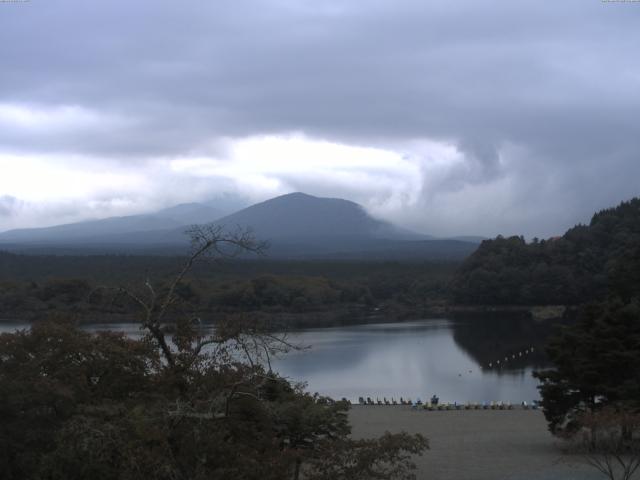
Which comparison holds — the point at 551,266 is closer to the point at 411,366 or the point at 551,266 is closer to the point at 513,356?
the point at 513,356

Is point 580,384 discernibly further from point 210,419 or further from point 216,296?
point 216,296

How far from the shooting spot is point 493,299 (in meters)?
50.8

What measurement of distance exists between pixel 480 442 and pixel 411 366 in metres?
14.1

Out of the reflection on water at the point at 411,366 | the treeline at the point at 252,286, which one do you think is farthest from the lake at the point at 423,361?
the treeline at the point at 252,286

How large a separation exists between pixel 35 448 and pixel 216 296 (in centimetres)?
4035

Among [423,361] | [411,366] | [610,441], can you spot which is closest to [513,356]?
[423,361]

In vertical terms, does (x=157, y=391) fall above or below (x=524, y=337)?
above

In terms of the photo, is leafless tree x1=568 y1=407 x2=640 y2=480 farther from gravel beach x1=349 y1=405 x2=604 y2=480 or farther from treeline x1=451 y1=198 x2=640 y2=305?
treeline x1=451 y1=198 x2=640 y2=305

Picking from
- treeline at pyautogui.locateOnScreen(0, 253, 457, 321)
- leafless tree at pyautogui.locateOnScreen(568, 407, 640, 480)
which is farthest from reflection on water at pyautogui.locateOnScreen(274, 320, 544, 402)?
leafless tree at pyautogui.locateOnScreen(568, 407, 640, 480)

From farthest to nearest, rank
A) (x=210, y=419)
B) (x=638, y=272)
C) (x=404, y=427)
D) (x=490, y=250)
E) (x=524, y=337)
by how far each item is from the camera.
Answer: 1. (x=490, y=250)
2. (x=524, y=337)
3. (x=638, y=272)
4. (x=404, y=427)
5. (x=210, y=419)

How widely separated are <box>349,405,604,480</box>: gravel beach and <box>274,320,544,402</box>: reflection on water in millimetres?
3509

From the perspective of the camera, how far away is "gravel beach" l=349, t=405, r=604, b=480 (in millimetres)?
10820

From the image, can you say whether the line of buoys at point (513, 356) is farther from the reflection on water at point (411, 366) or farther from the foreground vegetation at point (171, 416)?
the foreground vegetation at point (171, 416)

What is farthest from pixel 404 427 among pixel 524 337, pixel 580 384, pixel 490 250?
pixel 490 250
